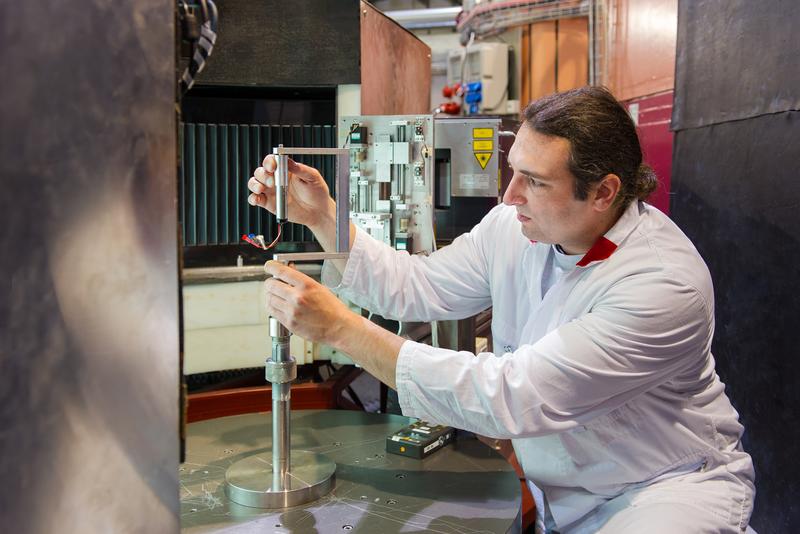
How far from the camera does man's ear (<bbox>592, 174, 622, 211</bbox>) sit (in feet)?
4.10

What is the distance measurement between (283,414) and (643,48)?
253 centimetres

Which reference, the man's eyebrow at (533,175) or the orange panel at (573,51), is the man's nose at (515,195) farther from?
the orange panel at (573,51)

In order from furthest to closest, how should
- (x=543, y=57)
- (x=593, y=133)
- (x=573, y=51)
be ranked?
(x=543, y=57) → (x=573, y=51) → (x=593, y=133)

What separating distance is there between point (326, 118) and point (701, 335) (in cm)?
114

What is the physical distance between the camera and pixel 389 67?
6.35 ft

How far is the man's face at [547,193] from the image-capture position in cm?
124

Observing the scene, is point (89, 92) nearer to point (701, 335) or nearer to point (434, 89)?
point (701, 335)

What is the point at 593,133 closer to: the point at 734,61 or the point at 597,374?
the point at 597,374

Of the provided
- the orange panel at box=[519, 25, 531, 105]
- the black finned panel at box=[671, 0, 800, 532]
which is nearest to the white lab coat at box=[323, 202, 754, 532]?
the black finned panel at box=[671, 0, 800, 532]

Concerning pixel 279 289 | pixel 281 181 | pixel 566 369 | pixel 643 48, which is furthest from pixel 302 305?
pixel 643 48

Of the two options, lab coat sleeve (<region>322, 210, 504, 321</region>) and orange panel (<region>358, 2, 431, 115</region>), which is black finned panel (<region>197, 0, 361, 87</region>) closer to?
orange panel (<region>358, 2, 431, 115</region>)

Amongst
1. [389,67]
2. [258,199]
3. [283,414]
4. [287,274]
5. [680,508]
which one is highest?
[389,67]

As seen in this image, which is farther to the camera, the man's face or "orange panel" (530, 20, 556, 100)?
"orange panel" (530, 20, 556, 100)

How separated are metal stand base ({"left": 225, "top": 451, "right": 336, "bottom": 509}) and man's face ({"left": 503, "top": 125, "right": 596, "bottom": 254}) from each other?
1.84ft
